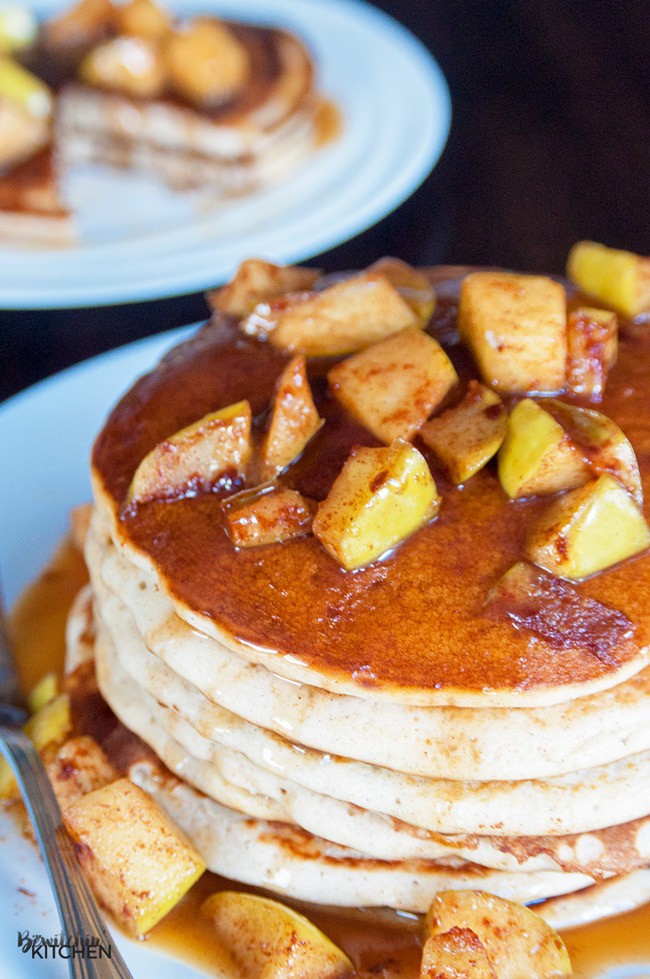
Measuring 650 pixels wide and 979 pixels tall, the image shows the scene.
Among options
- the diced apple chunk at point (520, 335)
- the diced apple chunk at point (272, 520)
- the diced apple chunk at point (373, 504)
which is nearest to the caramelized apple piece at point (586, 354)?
the diced apple chunk at point (520, 335)

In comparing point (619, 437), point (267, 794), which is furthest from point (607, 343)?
point (267, 794)

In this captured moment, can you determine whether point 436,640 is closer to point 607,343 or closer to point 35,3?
point 607,343

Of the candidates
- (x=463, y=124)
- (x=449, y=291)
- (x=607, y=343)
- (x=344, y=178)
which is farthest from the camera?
(x=463, y=124)

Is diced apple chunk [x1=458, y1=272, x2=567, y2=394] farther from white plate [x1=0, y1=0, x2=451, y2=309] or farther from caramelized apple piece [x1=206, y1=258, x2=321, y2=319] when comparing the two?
white plate [x1=0, y1=0, x2=451, y2=309]

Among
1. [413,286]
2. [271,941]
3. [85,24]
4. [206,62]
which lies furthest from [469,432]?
[85,24]

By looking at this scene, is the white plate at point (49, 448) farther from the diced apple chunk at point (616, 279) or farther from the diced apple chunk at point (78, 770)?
the diced apple chunk at point (616, 279)

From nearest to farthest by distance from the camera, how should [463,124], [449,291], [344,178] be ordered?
1. [449,291]
2. [344,178]
3. [463,124]
